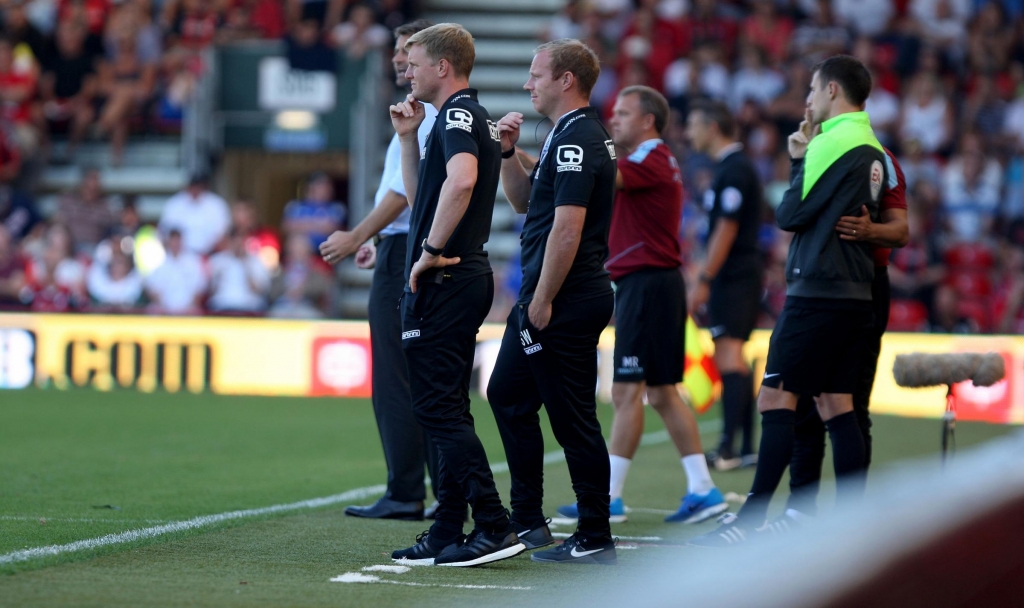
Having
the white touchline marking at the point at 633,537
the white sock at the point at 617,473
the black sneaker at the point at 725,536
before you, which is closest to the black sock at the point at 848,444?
the black sneaker at the point at 725,536

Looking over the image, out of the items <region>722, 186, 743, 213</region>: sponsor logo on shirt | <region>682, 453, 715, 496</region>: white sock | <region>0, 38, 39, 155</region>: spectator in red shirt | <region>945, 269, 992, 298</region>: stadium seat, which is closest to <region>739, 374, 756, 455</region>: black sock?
<region>722, 186, 743, 213</region>: sponsor logo on shirt

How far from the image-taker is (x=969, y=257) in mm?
16234

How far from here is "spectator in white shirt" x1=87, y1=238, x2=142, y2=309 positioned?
677 inches

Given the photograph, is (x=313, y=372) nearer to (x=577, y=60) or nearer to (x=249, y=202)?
(x=249, y=202)

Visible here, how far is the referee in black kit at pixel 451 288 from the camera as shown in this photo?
18.0 ft

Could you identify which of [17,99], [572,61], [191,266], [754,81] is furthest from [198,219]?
[572,61]

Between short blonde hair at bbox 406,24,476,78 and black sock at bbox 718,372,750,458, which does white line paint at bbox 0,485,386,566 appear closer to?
short blonde hair at bbox 406,24,476,78

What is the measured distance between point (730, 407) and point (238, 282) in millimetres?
9095

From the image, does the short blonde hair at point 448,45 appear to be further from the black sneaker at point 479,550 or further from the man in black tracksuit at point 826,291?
the black sneaker at point 479,550

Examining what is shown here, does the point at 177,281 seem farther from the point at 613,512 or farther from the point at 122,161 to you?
the point at 613,512

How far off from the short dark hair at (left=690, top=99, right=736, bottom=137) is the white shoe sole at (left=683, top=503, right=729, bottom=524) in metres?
2.89

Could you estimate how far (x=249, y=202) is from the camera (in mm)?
18344

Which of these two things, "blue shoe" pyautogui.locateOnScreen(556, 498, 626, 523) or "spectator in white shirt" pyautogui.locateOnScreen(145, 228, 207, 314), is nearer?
"blue shoe" pyautogui.locateOnScreen(556, 498, 626, 523)

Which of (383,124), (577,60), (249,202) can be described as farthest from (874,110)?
(577,60)
